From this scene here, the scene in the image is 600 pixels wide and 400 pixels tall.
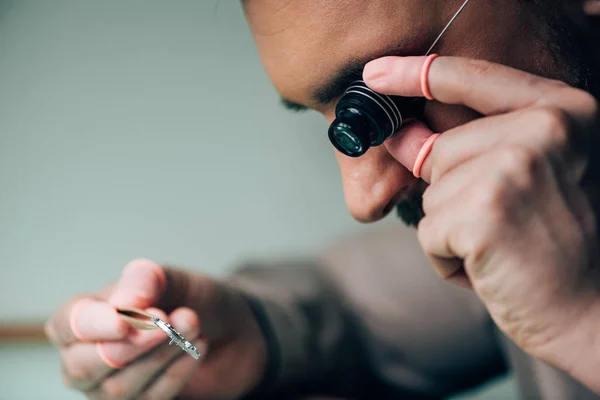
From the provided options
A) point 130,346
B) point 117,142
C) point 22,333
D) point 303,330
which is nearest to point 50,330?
point 22,333

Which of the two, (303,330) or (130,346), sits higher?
(130,346)

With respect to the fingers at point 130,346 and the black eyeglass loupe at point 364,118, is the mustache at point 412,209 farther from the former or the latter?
the fingers at point 130,346

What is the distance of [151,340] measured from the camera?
63 cm

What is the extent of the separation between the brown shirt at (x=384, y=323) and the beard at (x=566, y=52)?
0.38 m

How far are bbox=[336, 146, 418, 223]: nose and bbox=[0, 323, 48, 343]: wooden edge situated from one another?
0.42 m

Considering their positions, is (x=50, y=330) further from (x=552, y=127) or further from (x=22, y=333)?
(x=552, y=127)

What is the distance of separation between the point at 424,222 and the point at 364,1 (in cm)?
22

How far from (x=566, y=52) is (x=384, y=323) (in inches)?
23.9

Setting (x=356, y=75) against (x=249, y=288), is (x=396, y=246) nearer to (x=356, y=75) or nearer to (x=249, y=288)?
(x=249, y=288)

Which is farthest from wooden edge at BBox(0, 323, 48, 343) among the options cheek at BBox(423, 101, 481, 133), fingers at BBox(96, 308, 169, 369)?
cheek at BBox(423, 101, 481, 133)

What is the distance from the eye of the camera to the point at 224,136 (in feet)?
2.37

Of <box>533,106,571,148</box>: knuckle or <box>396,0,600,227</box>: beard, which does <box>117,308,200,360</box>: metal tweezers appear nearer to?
<box>396,0,600,227</box>: beard

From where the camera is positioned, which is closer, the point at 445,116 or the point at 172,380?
the point at 445,116

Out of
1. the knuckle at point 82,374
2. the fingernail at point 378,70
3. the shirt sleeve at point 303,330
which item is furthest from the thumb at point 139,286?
the fingernail at point 378,70
